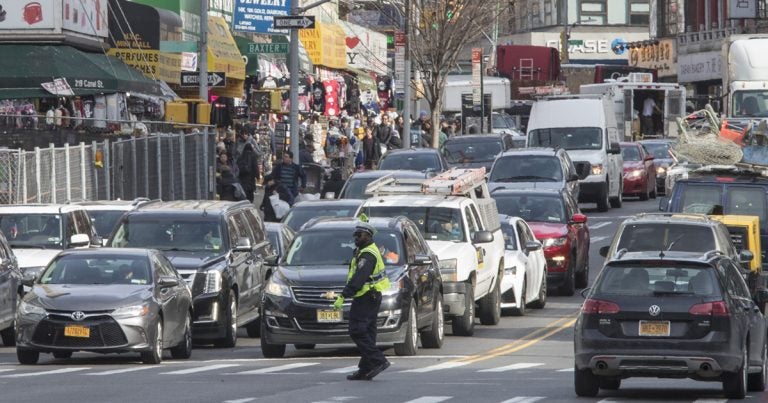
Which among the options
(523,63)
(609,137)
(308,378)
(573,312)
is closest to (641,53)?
(523,63)

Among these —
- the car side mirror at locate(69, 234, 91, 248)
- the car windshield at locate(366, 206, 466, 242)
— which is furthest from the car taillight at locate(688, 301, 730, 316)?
the car side mirror at locate(69, 234, 91, 248)

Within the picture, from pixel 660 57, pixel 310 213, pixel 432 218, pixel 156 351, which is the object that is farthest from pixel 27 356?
pixel 660 57

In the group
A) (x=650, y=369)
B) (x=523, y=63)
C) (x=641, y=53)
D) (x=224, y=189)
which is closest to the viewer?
(x=650, y=369)

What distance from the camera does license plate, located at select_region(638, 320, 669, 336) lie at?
665 inches

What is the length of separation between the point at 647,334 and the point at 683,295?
0.50 metres

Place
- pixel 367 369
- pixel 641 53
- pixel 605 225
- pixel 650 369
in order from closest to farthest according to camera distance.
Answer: pixel 650 369 < pixel 367 369 < pixel 605 225 < pixel 641 53

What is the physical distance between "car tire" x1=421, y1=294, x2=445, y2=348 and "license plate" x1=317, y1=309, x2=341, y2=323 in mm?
2104

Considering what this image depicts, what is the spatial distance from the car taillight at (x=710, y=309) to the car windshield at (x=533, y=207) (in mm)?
16042

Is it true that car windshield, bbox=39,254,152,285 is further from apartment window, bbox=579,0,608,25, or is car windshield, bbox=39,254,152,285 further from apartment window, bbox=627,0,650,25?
apartment window, bbox=627,0,650,25

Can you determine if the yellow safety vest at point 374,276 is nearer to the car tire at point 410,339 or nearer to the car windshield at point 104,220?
the car tire at point 410,339

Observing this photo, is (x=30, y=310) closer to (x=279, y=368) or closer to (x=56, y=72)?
(x=279, y=368)

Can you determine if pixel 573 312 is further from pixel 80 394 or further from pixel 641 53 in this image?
pixel 641 53

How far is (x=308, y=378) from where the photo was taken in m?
19.3

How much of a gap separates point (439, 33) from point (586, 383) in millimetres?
47244
